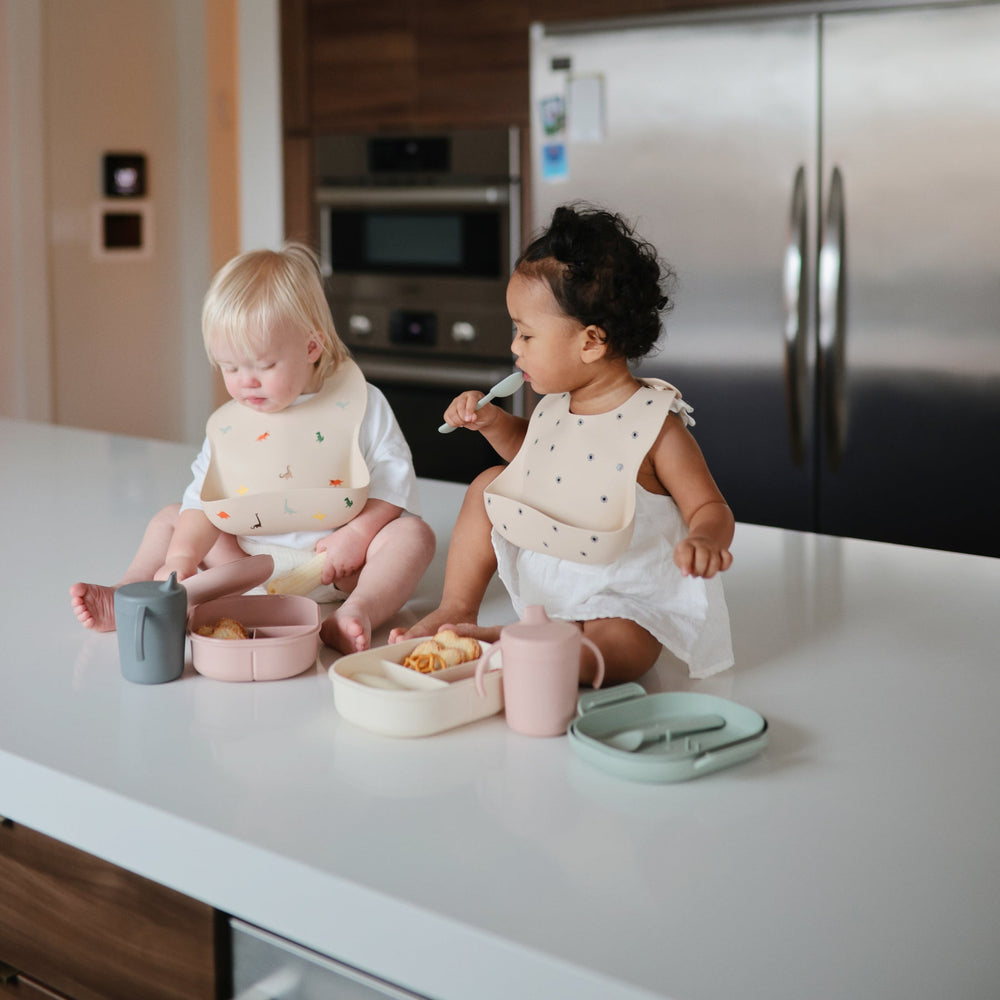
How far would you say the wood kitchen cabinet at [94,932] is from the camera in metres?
0.74

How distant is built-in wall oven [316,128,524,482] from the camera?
2.93 metres

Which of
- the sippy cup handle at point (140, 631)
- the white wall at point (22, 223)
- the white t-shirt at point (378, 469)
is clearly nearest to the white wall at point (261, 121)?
the white wall at point (22, 223)

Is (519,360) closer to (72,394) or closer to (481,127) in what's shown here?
(481,127)

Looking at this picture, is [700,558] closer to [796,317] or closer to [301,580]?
[301,580]

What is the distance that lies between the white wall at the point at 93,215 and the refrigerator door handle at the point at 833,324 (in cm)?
271

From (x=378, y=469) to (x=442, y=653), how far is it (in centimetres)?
35

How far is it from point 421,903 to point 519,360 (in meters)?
0.51

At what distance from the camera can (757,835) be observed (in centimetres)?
66

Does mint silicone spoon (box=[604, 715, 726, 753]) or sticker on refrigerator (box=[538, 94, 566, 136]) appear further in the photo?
sticker on refrigerator (box=[538, 94, 566, 136])

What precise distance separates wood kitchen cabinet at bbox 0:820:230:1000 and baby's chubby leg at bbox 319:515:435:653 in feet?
0.87

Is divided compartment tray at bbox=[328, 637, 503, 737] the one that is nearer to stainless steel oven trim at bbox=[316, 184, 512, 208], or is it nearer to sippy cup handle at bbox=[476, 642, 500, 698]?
sippy cup handle at bbox=[476, 642, 500, 698]

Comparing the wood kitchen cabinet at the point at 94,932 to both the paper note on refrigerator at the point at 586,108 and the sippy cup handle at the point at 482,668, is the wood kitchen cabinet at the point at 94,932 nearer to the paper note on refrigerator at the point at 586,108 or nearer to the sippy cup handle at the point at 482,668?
the sippy cup handle at the point at 482,668

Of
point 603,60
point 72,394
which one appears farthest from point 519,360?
point 72,394

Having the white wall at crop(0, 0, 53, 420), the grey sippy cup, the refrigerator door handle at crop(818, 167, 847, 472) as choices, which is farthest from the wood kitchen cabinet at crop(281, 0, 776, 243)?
the grey sippy cup
